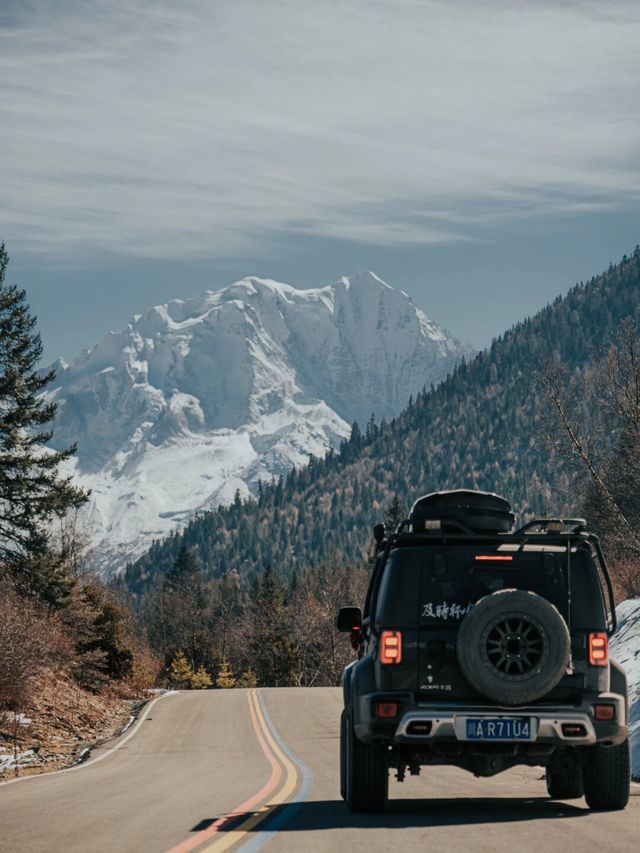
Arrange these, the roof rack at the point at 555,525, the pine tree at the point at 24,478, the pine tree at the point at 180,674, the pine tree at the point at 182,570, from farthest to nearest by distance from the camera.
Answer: the pine tree at the point at 182,570, the pine tree at the point at 180,674, the pine tree at the point at 24,478, the roof rack at the point at 555,525

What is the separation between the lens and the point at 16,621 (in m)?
31.6

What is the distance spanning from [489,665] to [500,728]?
591mm

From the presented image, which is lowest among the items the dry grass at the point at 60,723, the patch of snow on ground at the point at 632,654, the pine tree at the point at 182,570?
the pine tree at the point at 182,570

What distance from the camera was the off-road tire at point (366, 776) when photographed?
1152cm

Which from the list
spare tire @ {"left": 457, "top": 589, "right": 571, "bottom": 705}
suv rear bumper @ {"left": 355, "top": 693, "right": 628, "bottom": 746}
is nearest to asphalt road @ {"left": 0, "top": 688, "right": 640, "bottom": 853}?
suv rear bumper @ {"left": 355, "top": 693, "right": 628, "bottom": 746}

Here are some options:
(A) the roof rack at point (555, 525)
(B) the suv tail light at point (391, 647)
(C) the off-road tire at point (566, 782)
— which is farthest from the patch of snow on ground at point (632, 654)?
(B) the suv tail light at point (391, 647)

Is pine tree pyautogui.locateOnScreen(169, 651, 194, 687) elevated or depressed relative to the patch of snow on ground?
depressed

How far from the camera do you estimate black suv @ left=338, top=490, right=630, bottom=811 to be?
1067 cm

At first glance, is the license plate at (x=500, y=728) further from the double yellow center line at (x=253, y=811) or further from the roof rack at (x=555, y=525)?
the double yellow center line at (x=253, y=811)

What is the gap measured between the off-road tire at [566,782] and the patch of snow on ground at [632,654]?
176 inches

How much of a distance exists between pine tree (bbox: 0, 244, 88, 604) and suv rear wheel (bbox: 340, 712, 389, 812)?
33.8 metres

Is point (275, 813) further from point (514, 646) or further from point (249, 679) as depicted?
point (249, 679)

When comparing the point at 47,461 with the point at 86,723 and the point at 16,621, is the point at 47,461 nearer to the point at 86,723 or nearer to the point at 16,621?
the point at 86,723

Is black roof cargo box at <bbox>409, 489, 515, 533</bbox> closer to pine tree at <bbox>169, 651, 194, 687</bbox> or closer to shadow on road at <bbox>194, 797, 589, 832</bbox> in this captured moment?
shadow on road at <bbox>194, 797, 589, 832</bbox>
